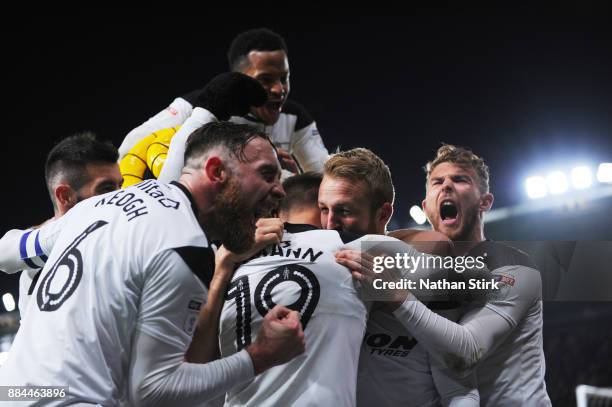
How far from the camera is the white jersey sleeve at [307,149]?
4.52 metres

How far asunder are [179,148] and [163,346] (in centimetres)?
134

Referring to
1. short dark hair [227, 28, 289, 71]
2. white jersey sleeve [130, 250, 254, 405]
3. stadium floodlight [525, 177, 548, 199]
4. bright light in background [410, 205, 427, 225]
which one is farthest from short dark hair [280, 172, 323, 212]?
stadium floodlight [525, 177, 548, 199]

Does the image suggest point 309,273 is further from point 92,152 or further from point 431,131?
point 431,131

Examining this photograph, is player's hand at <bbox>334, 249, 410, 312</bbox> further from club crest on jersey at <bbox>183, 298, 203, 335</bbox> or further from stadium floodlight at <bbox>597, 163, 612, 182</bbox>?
stadium floodlight at <bbox>597, 163, 612, 182</bbox>

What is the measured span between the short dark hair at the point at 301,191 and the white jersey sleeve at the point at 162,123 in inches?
47.1

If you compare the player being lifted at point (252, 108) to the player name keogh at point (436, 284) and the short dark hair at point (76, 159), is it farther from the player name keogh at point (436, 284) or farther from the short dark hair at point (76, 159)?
the player name keogh at point (436, 284)

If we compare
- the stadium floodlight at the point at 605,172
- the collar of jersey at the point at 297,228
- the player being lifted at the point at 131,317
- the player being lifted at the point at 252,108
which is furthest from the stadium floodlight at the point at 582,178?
the player being lifted at the point at 131,317

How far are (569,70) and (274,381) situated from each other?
14643 millimetres

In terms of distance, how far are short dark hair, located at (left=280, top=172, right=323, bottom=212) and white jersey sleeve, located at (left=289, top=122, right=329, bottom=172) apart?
1.51 m

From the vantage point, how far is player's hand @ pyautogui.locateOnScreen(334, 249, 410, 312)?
2.45 meters

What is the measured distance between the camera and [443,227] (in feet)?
12.4

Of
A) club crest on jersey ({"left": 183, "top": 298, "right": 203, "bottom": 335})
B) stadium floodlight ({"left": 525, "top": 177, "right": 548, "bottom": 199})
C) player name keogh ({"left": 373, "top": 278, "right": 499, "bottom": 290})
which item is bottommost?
club crest on jersey ({"left": 183, "top": 298, "right": 203, "bottom": 335})

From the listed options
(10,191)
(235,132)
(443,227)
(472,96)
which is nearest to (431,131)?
(472,96)

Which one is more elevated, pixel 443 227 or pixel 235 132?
pixel 235 132
